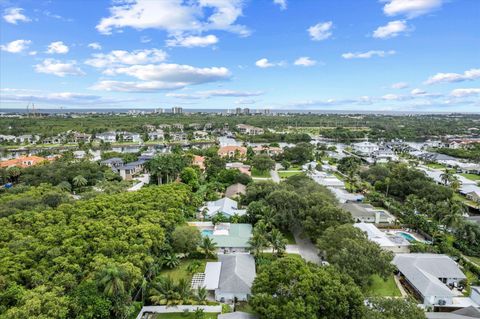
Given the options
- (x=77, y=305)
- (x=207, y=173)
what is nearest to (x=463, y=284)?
(x=77, y=305)

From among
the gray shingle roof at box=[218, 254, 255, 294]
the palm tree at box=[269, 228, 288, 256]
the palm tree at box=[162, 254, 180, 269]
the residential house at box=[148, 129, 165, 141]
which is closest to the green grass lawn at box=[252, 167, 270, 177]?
the palm tree at box=[269, 228, 288, 256]

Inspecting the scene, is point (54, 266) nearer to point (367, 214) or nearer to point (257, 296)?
point (257, 296)

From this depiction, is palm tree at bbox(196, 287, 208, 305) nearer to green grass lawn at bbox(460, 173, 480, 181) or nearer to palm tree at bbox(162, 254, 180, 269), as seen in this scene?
palm tree at bbox(162, 254, 180, 269)

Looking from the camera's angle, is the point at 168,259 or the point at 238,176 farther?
the point at 238,176

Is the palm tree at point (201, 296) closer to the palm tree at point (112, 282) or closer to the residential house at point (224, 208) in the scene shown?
the palm tree at point (112, 282)

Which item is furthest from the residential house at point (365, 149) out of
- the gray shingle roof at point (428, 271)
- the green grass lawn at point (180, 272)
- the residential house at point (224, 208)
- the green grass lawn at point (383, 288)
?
the green grass lawn at point (180, 272)

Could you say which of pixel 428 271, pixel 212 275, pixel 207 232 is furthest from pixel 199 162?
pixel 428 271
